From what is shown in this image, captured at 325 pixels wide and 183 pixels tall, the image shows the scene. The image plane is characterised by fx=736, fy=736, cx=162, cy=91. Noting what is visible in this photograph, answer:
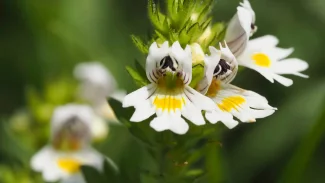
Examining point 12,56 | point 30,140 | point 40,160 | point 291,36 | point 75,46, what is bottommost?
point 40,160

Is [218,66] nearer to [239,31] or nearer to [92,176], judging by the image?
[239,31]

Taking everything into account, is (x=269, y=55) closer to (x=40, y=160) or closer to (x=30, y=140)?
(x=40, y=160)

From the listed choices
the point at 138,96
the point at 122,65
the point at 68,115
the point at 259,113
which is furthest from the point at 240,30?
the point at 122,65

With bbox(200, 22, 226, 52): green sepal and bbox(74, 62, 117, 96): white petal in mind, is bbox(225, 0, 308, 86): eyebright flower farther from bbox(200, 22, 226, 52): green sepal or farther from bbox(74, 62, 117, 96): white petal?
bbox(74, 62, 117, 96): white petal

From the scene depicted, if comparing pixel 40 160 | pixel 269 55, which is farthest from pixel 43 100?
pixel 269 55

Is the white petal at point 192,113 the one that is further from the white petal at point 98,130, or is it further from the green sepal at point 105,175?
the white petal at point 98,130

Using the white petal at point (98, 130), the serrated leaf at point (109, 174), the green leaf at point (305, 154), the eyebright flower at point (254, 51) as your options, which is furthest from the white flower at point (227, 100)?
the white petal at point (98, 130)
